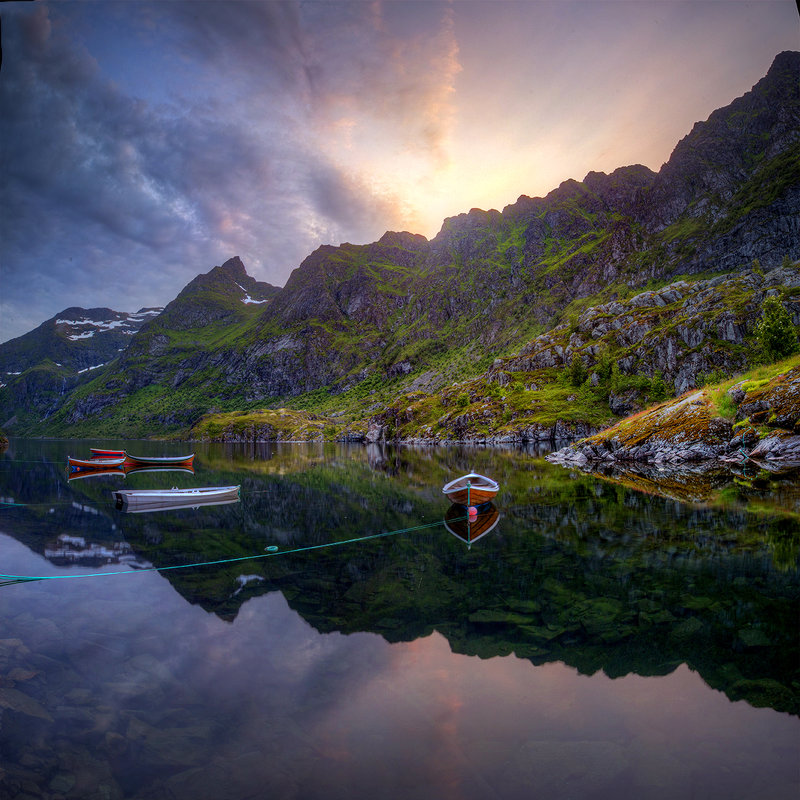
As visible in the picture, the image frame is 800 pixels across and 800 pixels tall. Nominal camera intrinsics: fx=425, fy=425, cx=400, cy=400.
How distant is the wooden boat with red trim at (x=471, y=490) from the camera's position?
109 feet

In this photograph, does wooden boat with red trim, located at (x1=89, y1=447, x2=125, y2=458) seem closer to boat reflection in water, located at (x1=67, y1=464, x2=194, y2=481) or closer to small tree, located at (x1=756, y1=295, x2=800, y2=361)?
boat reflection in water, located at (x1=67, y1=464, x2=194, y2=481)

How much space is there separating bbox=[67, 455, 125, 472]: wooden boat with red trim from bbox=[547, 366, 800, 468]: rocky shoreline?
298 ft

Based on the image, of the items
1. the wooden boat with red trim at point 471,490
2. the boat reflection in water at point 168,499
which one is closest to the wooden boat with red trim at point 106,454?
the boat reflection in water at point 168,499

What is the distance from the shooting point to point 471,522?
31906 millimetres

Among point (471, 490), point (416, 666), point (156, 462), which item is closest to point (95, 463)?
point (156, 462)

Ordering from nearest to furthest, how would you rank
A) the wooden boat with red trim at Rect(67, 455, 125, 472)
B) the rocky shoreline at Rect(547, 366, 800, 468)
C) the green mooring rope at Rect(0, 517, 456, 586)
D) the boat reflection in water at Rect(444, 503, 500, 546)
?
the green mooring rope at Rect(0, 517, 456, 586)
the boat reflection in water at Rect(444, 503, 500, 546)
the rocky shoreline at Rect(547, 366, 800, 468)
the wooden boat with red trim at Rect(67, 455, 125, 472)

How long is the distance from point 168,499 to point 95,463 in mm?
60125

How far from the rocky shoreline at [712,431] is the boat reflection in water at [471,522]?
37155 mm

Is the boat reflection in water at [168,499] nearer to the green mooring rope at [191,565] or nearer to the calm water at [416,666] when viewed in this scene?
the calm water at [416,666]

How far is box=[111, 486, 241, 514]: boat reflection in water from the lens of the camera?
40.5 meters

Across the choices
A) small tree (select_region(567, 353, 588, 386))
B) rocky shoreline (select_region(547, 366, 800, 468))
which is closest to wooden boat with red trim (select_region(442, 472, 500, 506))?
rocky shoreline (select_region(547, 366, 800, 468))

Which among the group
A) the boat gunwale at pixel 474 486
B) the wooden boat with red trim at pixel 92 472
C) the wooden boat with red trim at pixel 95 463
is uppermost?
the boat gunwale at pixel 474 486

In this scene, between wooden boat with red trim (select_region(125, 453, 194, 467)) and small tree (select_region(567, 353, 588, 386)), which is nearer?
wooden boat with red trim (select_region(125, 453, 194, 467))

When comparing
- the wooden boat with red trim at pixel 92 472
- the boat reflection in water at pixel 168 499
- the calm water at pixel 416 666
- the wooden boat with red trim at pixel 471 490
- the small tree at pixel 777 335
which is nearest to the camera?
the calm water at pixel 416 666
